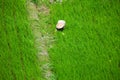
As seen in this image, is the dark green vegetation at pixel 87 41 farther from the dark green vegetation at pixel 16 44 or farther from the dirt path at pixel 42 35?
the dark green vegetation at pixel 16 44

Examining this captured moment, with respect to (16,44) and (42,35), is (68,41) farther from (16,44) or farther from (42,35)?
(16,44)

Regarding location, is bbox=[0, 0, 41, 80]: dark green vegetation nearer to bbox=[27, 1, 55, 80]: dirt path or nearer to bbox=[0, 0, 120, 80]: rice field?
bbox=[0, 0, 120, 80]: rice field

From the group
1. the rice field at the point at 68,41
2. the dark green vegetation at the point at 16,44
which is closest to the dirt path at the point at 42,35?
the rice field at the point at 68,41

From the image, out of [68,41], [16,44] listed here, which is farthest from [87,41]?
[16,44]

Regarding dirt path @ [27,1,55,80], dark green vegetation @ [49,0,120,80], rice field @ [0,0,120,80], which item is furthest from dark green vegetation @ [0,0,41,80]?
dark green vegetation @ [49,0,120,80]

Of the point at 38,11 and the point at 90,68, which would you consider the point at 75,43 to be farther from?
the point at 38,11

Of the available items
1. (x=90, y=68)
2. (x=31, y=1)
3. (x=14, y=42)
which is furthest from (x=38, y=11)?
(x=90, y=68)

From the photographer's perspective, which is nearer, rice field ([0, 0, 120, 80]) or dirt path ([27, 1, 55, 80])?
rice field ([0, 0, 120, 80])
